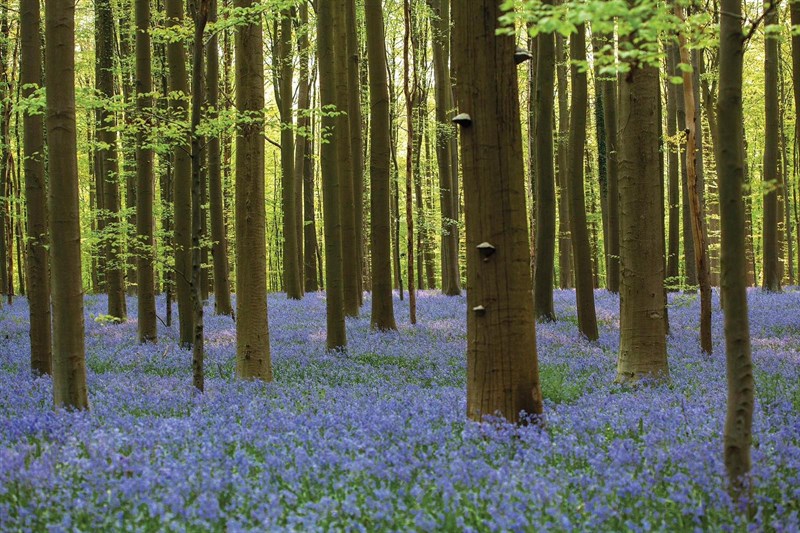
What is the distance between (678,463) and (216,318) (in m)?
16.3

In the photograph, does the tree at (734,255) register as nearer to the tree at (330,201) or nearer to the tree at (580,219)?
the tree at (330,201)

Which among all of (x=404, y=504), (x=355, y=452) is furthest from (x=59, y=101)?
(x=404, y=504)

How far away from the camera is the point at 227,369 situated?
11375 millimetres

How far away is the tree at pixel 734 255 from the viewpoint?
4449mm

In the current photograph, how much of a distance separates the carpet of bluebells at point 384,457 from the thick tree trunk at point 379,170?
5.51 m

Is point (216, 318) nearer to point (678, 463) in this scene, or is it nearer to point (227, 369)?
point (227, 369)

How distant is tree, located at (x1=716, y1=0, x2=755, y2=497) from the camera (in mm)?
4449

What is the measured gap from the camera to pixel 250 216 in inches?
393

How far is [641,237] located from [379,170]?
314 inches

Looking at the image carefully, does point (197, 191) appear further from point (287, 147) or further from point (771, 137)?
point (771, 137)

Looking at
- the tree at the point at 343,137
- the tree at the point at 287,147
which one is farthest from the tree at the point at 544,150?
the tree at the point at 287,147

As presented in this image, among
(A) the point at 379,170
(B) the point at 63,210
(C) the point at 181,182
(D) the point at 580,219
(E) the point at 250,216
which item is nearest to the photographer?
(B) the point at 63,210

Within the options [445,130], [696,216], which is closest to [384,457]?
[696,216]

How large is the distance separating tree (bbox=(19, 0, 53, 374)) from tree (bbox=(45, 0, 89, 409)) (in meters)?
3.15
